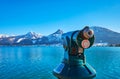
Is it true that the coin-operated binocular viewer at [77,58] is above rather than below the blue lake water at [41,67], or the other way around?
above

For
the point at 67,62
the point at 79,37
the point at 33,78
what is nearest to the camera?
the point at 79,37

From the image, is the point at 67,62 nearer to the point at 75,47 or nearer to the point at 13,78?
the point at 75,47

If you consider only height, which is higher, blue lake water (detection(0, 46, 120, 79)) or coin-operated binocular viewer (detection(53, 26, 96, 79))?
coin-operated binocular viewer (detection(53, 26, 96, 79))

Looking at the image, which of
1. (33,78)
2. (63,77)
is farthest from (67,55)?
(33,78)

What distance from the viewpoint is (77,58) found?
6.58 ft

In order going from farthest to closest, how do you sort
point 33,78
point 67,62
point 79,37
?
point 33,78, point 67,62, point 79,37

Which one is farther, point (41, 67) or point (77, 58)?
point (41, 67)

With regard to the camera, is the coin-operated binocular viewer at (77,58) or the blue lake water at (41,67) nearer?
the coin-operated binocular viewer at (77,58)

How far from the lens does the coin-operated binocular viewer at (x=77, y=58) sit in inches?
73.1

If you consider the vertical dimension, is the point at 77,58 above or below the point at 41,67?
above

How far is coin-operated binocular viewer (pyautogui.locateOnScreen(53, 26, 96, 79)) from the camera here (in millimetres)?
1857

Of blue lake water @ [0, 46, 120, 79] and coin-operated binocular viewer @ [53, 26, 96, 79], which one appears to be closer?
coin-operated binocular viewer @ [53, 26, 96, 79]

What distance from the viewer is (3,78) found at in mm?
34062

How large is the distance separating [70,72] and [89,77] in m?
0.18
